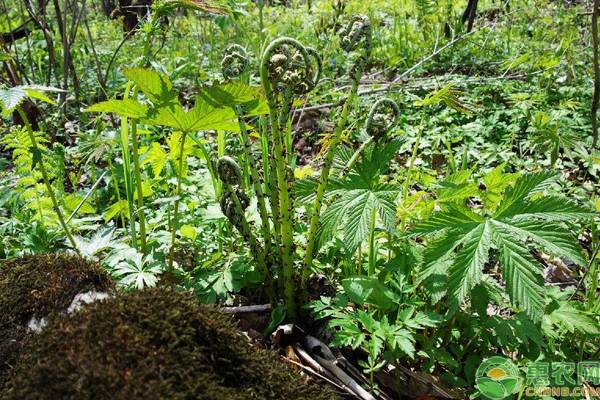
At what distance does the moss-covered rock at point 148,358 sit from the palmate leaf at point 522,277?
0.62m

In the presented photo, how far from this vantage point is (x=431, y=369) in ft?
5.47

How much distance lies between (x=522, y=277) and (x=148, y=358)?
3.37 feet

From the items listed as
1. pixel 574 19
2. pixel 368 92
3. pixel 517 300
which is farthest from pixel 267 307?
pixel 574 19

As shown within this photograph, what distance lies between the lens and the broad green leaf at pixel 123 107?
1554 millimetres

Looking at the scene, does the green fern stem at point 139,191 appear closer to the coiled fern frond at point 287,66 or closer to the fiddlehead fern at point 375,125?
the coiled fern frond at point 287,66

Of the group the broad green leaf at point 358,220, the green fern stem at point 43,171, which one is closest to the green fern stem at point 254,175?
the broad green leaf at point 358,220

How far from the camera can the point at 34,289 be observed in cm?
143

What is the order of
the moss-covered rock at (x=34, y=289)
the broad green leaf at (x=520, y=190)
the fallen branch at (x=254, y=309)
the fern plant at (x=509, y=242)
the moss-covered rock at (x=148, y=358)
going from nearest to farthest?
1. the moss-covered rock at (x=148, y=358)
2. the moss-covered rock at (x=34, y=289)
3. the fern plant at (x=509, y=242)
4. the broad green leaf at (x=520, y=190)
5. the fallen branch at (x=254, y=309)

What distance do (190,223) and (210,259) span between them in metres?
0.29

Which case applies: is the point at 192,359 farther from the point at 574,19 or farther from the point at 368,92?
the point at 574,19

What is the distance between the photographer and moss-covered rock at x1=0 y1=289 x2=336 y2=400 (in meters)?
1.05

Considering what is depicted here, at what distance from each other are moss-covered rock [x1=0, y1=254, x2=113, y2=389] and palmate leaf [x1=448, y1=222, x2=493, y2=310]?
3.38 ft

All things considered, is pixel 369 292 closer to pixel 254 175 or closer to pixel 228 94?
pixel 254 175

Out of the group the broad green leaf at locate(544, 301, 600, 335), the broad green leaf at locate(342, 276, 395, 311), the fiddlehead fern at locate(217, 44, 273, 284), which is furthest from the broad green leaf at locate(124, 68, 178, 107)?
the broad green leaf at locate(544, 301, 600, 335)
